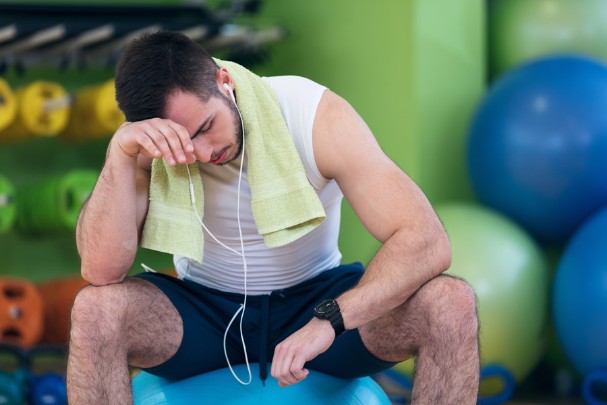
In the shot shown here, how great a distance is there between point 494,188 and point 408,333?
153 cm

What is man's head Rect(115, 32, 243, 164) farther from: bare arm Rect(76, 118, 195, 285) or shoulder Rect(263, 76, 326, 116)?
shoulder Rect(263, 76, 326, 116)

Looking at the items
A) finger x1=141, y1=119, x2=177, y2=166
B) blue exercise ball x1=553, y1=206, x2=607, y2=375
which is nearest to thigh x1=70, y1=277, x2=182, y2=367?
finger x1=141, y1=119, x2=177, y2=166

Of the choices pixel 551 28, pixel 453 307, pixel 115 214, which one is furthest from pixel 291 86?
pixel 551 28

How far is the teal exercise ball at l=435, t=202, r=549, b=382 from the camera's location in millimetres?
2998

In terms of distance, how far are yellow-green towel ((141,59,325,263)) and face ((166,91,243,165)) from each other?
49 mm

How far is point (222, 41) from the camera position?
3742mm

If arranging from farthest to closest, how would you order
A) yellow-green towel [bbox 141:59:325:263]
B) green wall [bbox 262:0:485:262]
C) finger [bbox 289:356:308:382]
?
green wall [bbox 262:0:485:262] → yellow-green towel [bbox 141:59:325:263] → finger [bbox 289:356:308:382]

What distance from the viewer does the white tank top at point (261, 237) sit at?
1896mm

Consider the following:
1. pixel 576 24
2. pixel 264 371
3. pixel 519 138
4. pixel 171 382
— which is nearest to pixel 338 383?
pixel 264 371

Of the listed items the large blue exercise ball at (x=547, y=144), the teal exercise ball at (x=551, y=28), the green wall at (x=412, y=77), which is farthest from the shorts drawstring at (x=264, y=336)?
the teal exercise ball at (x=551, y=28)

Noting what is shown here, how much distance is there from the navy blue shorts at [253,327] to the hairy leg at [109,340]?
0.29ft

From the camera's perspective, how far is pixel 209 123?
1.78 meters

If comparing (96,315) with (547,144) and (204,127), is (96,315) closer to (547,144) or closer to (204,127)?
(204,127)

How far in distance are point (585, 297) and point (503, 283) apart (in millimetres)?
254
